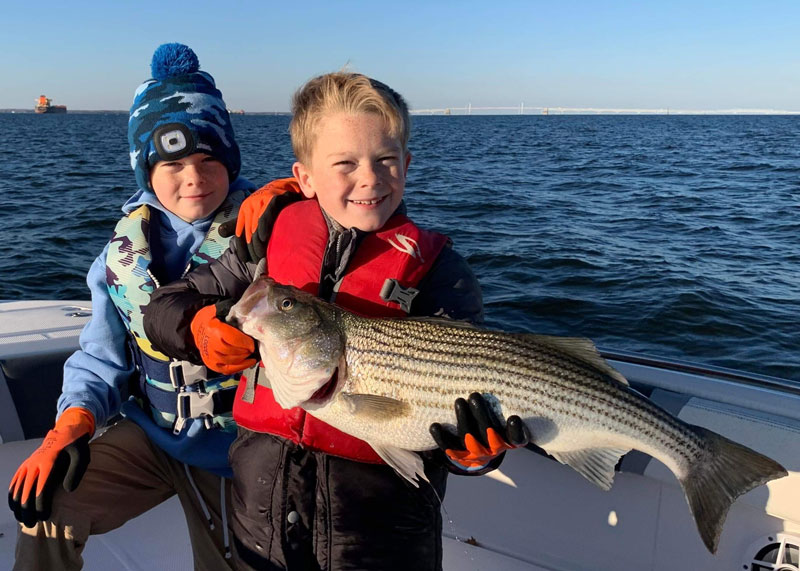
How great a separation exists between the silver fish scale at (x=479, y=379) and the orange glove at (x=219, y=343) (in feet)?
→ 1.47

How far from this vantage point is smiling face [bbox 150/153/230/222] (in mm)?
3777


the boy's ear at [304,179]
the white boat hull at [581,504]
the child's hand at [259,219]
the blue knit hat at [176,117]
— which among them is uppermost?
the blue knit hat at [176,117]

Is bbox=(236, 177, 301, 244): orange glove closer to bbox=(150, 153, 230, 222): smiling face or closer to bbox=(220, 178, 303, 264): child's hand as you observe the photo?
bbox=(220, 178, 303, 264): child's hand

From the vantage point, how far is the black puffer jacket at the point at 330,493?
9.20 ft

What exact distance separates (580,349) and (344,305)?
1108 millimetres

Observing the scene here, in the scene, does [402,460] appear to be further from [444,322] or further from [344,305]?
[344,305]

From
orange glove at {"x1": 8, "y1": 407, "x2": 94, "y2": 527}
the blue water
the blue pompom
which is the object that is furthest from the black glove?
the blue water

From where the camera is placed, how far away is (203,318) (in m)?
2.79

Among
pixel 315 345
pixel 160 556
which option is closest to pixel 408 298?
pixel 315 345

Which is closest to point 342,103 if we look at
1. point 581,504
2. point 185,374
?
point 185,374

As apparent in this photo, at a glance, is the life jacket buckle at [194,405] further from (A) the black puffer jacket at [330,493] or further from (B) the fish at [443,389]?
(B) the fish at [443,389]

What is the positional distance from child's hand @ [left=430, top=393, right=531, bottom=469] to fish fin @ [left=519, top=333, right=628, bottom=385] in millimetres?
391

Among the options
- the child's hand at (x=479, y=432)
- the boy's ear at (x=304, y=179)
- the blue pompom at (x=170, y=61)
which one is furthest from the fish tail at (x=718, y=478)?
the blue pompom at (x=170, y=61)

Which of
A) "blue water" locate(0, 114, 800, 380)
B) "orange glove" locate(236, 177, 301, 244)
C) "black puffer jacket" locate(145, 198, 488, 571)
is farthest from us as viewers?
"blue water" locate(0, 114, 800, 380)
